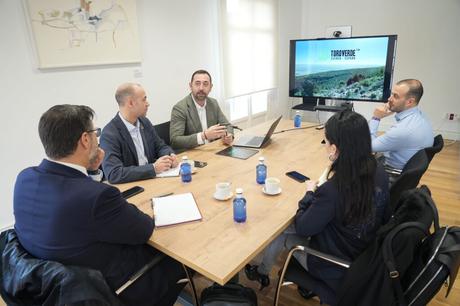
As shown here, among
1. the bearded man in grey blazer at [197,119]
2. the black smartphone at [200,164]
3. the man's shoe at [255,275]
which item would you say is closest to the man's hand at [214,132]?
the bearded man in grey blazer at [197,119]

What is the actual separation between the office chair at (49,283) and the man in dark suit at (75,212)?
72mm

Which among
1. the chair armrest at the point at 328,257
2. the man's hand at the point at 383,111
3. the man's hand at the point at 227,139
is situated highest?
the man's hand at the point at 383,111

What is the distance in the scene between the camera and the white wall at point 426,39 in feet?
14.8

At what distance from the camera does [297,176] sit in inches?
73.9

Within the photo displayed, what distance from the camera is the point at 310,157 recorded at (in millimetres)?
2229

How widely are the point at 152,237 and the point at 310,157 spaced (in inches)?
51.9

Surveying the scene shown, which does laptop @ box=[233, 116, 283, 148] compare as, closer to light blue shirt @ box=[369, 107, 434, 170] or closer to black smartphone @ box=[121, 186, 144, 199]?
light blue shirt @ box=[369, 107, 434, 170]

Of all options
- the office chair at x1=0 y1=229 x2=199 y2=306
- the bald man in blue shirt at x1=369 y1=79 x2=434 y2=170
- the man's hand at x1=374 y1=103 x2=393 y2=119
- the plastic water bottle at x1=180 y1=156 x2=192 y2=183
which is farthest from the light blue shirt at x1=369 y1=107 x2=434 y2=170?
the office chair at x1=0 y1=229 x2=199 y2=306

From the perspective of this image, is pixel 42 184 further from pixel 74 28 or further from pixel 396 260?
pixel 74 28

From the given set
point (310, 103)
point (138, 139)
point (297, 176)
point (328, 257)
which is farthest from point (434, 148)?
point (310, 103)

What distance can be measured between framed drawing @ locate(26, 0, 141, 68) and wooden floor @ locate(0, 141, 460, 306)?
1962 millimetres

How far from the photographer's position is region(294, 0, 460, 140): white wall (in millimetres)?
4520

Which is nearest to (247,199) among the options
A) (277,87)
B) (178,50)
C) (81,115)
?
(81,115)

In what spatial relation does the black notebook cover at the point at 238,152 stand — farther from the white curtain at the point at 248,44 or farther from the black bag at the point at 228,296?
the white curtain at the point at 248,44
